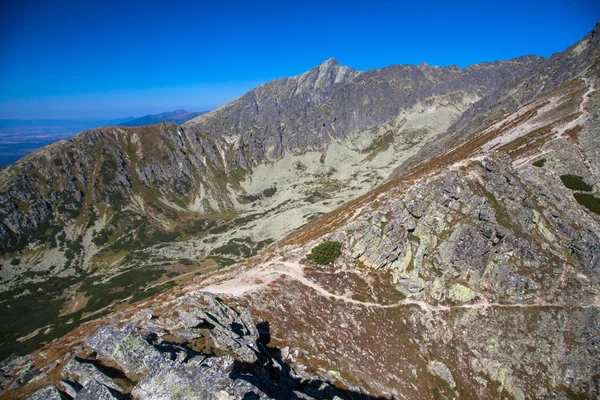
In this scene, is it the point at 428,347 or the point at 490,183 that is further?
the point at 490,183

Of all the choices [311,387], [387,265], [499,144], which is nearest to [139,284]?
[387,265]

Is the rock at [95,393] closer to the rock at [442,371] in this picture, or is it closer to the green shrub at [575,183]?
the rock at [442,371]

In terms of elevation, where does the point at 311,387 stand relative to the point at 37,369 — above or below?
below

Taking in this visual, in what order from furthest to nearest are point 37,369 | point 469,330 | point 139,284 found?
point 139,284, point 469,330, point 37,369

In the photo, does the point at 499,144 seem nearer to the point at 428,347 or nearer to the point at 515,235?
the point at 515,235

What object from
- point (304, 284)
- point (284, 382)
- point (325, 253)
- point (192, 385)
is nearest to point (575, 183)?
point (325, 253)

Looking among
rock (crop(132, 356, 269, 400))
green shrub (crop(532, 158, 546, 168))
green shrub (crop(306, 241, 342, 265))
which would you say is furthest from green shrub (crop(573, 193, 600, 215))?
rock (crop(132, 356, 269, 400))
